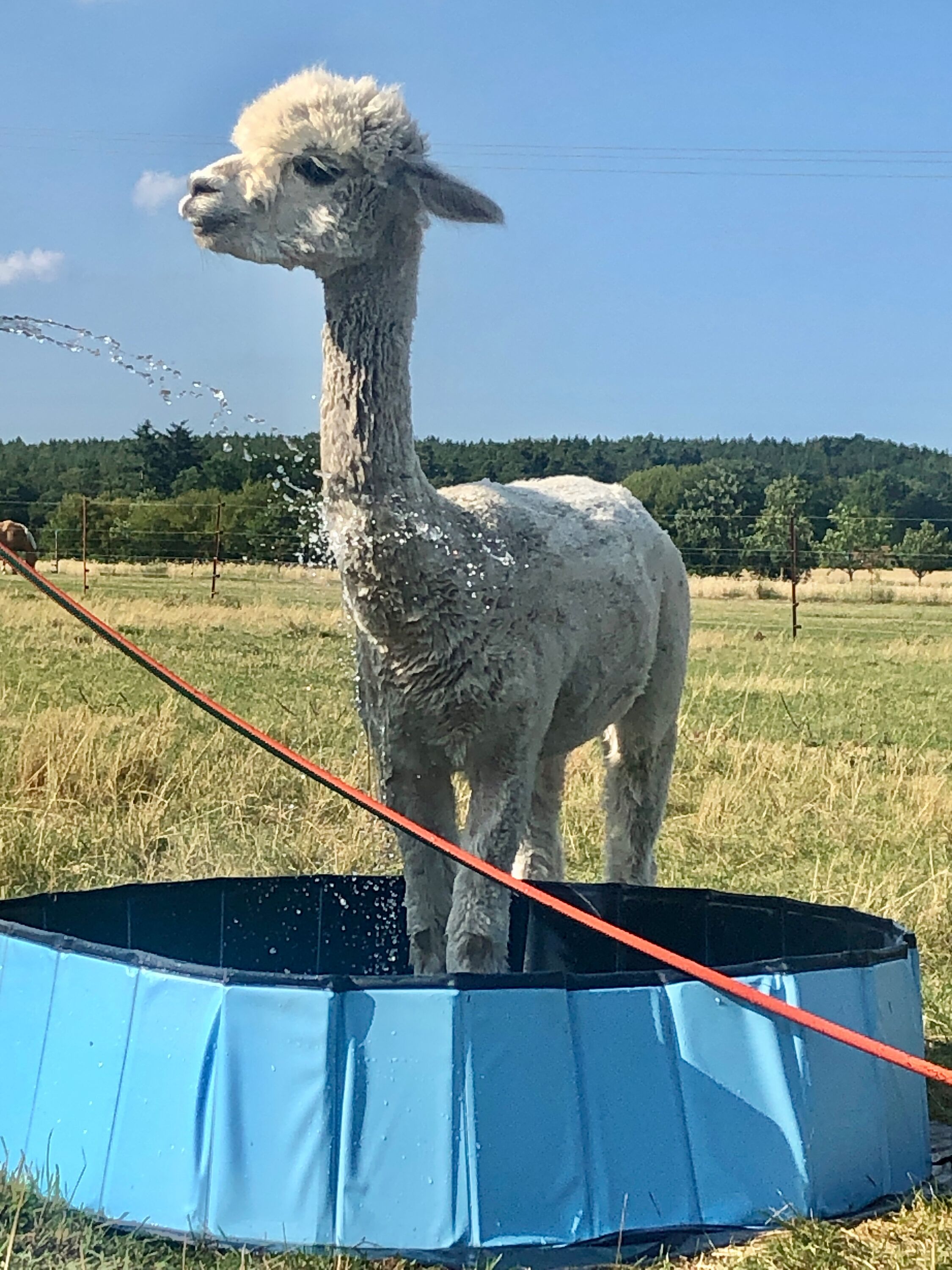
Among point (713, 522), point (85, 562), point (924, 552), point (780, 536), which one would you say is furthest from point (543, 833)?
point (924, 552)

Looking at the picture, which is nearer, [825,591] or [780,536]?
[825,591]

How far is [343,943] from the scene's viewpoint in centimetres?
442

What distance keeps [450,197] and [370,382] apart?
47cm

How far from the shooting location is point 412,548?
3217mm

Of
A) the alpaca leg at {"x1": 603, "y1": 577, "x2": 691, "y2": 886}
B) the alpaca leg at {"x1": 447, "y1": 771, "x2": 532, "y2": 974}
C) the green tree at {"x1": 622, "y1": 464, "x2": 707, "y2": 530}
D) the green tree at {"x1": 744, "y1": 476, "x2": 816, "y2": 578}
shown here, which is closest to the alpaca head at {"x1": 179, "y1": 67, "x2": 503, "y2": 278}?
the alpaca leg at {"x1": 447, "y1": 771, "x2": 532, "y2": 974}

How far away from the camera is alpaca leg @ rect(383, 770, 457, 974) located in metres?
3.61

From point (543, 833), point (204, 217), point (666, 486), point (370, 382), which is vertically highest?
point (666, 486)

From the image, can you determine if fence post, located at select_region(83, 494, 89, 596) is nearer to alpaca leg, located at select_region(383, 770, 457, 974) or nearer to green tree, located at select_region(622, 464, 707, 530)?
alpaca leg, located at select_region(383, 770, 457, 974)

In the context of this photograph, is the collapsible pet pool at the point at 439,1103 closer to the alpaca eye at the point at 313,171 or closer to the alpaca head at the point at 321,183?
the alpaca head at the point at 321,183

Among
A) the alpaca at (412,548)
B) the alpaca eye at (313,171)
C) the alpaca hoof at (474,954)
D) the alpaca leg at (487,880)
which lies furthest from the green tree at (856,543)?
the alpaca eye at (313,171)

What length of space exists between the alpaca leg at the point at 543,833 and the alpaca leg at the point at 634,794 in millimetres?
230

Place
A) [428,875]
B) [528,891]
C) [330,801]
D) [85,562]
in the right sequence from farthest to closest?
[85,562] < [330,801] < [428,875] < [528,891]

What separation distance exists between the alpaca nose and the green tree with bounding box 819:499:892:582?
103ft

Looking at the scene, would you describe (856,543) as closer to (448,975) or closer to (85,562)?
(85,562)
